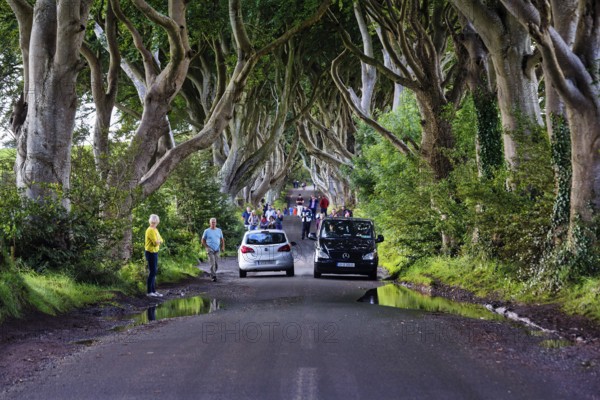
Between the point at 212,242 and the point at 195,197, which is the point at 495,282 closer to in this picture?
the point at 212,242

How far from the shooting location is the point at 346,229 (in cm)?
2403

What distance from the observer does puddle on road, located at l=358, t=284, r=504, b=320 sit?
12.9 metres

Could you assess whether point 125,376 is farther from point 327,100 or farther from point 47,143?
point 327,100

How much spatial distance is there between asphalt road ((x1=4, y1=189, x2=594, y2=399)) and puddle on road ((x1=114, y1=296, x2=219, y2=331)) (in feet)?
2.39

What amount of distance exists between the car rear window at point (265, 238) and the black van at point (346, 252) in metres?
1.23

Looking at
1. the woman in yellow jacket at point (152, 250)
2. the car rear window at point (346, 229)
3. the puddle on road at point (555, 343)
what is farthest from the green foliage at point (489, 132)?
the puddle on road at point (555, 343)

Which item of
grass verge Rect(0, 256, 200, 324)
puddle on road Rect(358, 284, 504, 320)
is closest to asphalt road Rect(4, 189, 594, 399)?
puddle on road Rect(358, 284, 504, 320)

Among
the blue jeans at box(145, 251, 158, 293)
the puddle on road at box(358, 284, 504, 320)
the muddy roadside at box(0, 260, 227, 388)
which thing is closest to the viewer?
the muddy roadside at box(0, 260, 227, 388)

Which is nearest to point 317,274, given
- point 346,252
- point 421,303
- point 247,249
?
point 346,252

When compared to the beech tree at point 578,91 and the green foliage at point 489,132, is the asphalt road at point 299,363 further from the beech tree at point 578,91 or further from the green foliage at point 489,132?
the green foliage at point 489,132

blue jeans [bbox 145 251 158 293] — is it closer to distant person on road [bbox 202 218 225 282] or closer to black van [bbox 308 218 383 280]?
distant person on road [bbox 202 218 225 282]

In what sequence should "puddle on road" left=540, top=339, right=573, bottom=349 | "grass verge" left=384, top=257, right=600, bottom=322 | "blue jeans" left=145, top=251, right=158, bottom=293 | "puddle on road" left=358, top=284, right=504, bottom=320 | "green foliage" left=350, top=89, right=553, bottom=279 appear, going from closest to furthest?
"puddle on road" left=540, top=339, right=573, bottom=349
"grass verge" left=384, top=257, right=600, bottom=322
"puddle on road" left=358, top=284, right=504, bottom=320
"green foliage" left=350, top=89, right=553, bottom=279
"blue jeans" left=145, top=251, right=158, bottom=293

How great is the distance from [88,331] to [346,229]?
540 inches

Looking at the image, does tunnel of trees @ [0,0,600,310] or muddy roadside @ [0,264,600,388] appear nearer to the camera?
muddy roadside @ [0,264,600,388]
